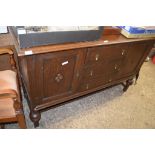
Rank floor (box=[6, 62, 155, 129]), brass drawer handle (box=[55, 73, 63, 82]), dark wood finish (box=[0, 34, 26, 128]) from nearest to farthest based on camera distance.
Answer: dark wood finish (box=[0, 34, 26, 128]) < brass drawer handle (box=[55, 73, 63, 82]) < floor (box=[6, 62, 155, 129])

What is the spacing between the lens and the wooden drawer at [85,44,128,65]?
1.19 metres

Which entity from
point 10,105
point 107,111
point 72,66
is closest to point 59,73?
point 72,66

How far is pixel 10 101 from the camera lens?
1002 mm

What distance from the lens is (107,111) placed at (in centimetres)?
170

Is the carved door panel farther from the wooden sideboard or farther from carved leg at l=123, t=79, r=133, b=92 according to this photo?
carved leg at l=123, t=79, r=133, b=92

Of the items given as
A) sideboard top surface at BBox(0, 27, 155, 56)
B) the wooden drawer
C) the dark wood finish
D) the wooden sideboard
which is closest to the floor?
the wooden sideboard

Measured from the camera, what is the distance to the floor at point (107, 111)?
1514 mm

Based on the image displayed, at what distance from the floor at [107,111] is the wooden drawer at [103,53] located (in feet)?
2.00

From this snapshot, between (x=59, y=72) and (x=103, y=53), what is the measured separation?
0.40 meters

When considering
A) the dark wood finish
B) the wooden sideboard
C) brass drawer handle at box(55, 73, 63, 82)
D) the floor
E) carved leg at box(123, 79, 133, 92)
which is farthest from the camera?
carved leg at box(123, 79, 133, 92)

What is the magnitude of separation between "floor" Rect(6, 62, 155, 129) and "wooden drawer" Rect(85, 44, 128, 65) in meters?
0.61

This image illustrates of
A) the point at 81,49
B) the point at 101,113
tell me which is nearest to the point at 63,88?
the point at 81,49
